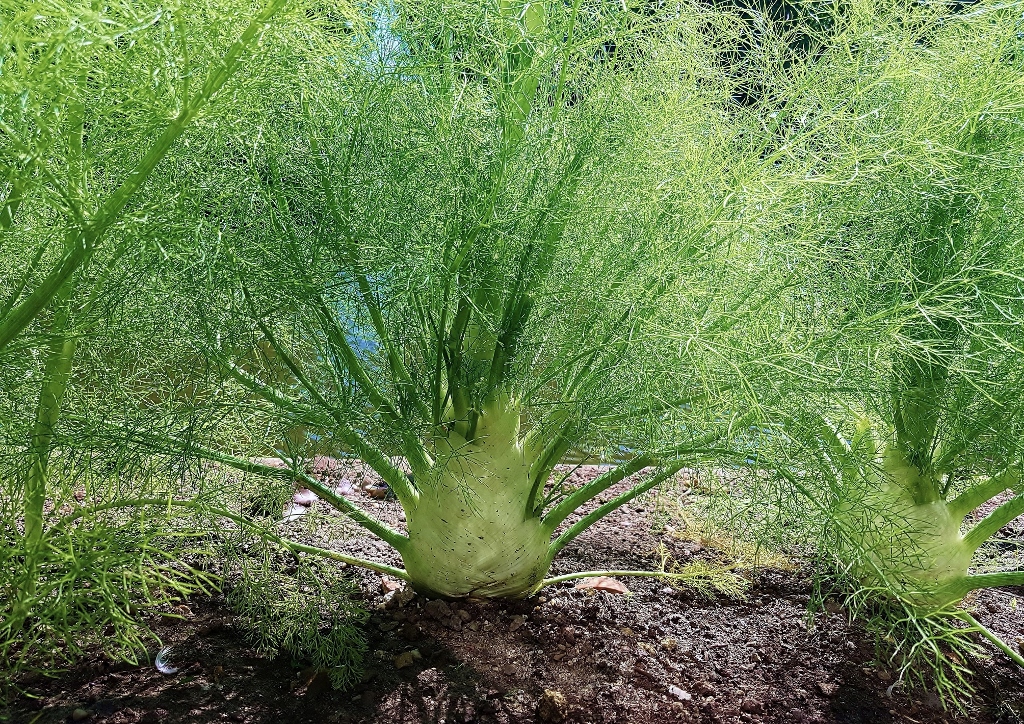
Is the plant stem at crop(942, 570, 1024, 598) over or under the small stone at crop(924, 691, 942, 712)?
over

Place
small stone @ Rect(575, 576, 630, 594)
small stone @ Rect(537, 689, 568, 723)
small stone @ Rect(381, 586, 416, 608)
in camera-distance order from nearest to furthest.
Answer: small stone @ Rect(537, 689, 568, 723) < small stone @ Rect(381, 586, 416, 608) < small stone @ Rect(575, 576, 630, 594)

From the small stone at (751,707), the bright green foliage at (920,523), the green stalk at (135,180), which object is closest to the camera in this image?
the green stalk at (135,180)

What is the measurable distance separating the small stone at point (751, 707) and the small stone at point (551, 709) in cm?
38

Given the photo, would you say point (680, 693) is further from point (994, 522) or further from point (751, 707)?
point (994, 522)

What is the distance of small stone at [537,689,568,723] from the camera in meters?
1.72

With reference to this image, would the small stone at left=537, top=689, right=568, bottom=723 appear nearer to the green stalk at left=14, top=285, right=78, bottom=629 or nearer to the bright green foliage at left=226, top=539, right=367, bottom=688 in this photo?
the bright green foliage at left=226, top=539, right=367, bottom=688

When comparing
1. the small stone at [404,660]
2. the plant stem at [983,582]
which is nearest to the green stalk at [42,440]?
the small stone at [404,660]

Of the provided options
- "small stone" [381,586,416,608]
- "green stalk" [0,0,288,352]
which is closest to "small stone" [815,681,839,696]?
"small stone" [381,586,416,608]

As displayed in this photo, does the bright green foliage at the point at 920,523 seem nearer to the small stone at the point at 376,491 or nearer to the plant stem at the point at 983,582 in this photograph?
the plant stem at the point at 983,582

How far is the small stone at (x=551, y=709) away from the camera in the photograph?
1.72 metres

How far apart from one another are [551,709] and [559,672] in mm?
177

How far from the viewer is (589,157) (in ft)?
5.71

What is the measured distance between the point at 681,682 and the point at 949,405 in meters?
0.83

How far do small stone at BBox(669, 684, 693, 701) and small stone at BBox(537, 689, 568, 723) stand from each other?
0.27m
